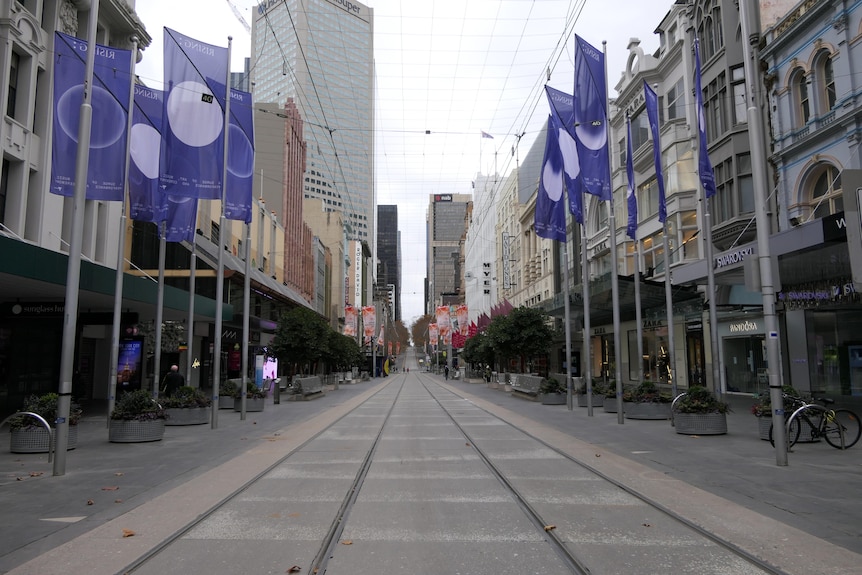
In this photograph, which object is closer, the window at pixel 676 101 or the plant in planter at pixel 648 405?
the plant in planter at pixel 648 405

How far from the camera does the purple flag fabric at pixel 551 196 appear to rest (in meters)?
22.1

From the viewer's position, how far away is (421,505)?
7762 millimetres

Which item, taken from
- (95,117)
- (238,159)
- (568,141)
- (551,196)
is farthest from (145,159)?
(551,196)

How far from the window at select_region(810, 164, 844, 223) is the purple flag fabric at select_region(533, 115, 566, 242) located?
881 centimetres

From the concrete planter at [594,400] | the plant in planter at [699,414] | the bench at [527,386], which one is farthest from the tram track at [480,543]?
the bench at [527,386]

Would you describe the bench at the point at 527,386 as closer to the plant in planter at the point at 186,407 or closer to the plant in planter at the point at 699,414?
the plant in planter at the point at 699,414

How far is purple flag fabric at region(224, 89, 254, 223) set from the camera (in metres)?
18.1

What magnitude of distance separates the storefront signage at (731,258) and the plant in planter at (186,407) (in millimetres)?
16763

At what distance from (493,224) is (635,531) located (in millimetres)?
80220

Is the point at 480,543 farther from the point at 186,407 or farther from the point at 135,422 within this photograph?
the point at 186,407

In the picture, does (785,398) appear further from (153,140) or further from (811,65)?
(153,140)

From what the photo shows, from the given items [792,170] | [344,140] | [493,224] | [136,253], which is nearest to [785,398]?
[792,170]

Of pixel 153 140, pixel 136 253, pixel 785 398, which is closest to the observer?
pixel 785 398

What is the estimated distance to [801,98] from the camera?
2303cm
